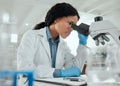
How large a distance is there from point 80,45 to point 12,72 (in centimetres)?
115

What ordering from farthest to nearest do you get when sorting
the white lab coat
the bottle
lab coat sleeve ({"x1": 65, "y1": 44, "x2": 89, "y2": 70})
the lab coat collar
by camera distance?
1. lab coat sleeve ({"x1": 65, "y1": 44, "x2": 89, "y2": 70})
2. the lab coat collar
3. the white lab coat
4. the bottle

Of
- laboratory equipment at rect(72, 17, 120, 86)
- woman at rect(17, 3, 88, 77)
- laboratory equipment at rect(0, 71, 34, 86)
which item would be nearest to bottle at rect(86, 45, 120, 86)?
laboratory equipment at rect(72, 17, 120, 86)

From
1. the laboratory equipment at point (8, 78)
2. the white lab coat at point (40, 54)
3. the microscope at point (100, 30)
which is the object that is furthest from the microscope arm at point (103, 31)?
the laboratory equipment at point (8, 78)

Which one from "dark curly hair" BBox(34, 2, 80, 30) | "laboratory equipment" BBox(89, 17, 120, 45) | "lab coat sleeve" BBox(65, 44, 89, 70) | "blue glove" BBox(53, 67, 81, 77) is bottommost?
"blue glove" BBox(53, 67, 81, 77)

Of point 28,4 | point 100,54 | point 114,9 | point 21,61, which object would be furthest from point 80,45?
point 114,9

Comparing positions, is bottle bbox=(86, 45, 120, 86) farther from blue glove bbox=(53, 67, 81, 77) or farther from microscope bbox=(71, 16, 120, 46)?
blue glove bbox=(53, 67, 81, 77)

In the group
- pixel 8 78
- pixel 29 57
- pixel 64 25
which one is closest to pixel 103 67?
pixel 8 78

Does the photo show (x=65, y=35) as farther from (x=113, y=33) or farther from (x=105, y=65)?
(x=105, y=65)

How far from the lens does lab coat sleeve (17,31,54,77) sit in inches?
43.1

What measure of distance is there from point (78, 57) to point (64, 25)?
0.97ft

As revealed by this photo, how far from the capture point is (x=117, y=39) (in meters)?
0.94

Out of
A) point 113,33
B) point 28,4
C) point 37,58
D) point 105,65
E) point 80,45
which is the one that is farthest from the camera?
point 28,4

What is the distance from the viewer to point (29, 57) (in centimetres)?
124

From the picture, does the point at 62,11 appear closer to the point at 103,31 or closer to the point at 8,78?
Answer: the point at 103,31
